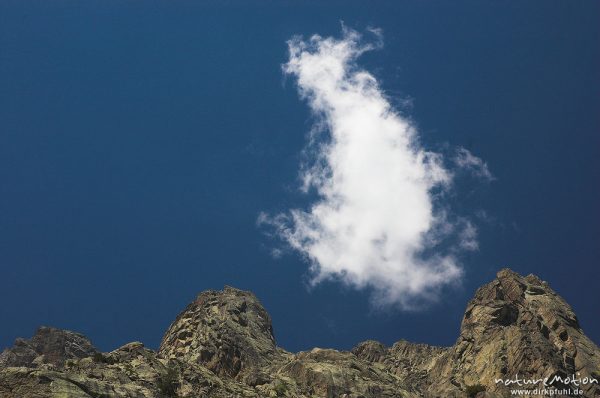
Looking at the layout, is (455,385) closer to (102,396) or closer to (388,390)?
(388,390)

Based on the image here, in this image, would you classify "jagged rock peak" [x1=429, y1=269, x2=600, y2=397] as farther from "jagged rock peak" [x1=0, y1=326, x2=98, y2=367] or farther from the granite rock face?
"jagged rock peak" [x1=0, y1=326, x2=98, y2=367]

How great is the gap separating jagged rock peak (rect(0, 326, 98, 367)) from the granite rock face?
215 millimetres

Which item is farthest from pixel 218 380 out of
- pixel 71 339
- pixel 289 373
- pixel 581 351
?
pixel 581 351

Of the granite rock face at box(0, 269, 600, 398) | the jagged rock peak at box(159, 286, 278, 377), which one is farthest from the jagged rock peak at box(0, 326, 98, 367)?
the jagged rock peak at box(159, 286, 278, 377)

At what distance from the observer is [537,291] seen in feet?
407

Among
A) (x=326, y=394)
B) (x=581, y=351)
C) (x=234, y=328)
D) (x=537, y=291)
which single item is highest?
(x=537, y=291)

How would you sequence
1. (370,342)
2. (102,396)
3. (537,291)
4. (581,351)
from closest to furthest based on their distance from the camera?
1. (102,396)
2. (581,351)
3. (537,291)
4. (370,342)

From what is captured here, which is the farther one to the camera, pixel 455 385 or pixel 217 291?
pixel 217 291

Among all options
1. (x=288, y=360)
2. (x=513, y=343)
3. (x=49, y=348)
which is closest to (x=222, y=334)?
(x=288, y=360)

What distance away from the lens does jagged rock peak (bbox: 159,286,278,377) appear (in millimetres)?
101438

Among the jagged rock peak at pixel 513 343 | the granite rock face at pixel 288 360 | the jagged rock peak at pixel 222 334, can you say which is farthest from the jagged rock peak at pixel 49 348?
the jagged rock peak at pixel 513 343

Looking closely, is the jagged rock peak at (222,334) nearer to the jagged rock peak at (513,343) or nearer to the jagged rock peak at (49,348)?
the jagged rock peak at (49,348)

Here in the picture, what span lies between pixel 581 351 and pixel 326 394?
51.0 metres

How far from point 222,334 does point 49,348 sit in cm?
4009
